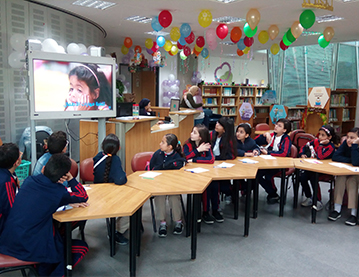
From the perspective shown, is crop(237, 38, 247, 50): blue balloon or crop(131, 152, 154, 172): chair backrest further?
crop(237, 38, 247, 50): blue balloon

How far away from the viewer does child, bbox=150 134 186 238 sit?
3316 mm

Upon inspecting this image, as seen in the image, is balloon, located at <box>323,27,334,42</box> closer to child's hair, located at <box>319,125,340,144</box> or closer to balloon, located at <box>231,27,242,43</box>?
balloon, located at <box>231,27,242,43</box>

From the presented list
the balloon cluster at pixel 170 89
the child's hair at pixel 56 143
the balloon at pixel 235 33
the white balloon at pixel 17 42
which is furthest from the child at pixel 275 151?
the balloon cluster at pixel 170 89

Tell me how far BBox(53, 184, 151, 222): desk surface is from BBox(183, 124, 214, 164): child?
1215 mm

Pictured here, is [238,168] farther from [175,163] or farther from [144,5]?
[144,5]

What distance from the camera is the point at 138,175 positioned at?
3.19m

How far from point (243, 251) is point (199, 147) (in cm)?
128

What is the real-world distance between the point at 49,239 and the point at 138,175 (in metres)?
1.22

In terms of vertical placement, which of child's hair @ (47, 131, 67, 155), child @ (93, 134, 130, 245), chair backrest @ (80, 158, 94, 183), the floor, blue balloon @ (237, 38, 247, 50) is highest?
blue balloon @ (237, 38, 247, 50)

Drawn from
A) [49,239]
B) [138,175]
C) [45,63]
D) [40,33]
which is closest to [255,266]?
[138,175]

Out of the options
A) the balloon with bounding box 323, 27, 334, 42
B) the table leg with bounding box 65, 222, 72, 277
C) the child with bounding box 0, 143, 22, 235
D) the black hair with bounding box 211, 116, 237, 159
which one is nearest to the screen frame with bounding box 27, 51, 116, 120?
the child with bounding box 0, 143, 22, 235

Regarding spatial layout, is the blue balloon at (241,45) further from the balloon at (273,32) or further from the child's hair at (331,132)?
the child's hair at (331,132)

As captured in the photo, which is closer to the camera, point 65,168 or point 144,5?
point 65,168

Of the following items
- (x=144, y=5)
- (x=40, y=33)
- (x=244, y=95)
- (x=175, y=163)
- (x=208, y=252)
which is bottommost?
(x=208, y=252)
